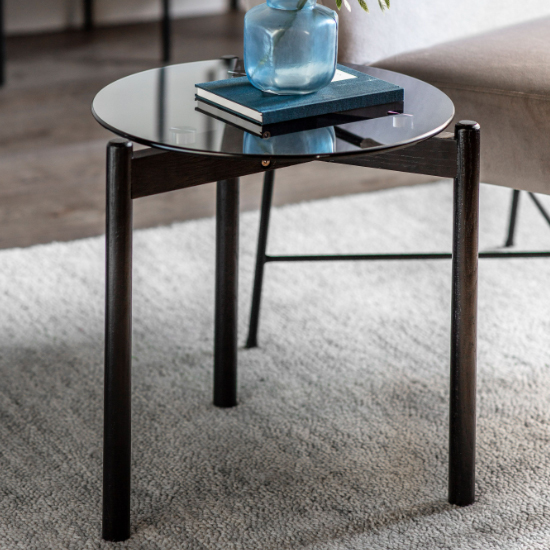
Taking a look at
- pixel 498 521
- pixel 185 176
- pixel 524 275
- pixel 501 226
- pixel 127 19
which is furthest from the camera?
pixel 127 19

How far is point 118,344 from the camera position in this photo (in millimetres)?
842

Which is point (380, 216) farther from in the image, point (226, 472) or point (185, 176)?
point (185, 176)

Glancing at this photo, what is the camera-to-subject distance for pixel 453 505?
3.14 feet

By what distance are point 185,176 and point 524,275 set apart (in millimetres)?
907

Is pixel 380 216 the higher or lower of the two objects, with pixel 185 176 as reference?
lower

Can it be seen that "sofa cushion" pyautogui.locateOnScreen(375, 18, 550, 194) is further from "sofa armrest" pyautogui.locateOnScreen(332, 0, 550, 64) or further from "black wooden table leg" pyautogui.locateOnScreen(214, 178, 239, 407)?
"black wooden table leg" pyautogui.locateOnScreen(214, 178, 239, 407)

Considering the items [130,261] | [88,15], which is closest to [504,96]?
[130,261]

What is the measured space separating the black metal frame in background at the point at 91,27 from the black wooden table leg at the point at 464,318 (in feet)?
6.96

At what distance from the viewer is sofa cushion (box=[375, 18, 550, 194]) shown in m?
1.03

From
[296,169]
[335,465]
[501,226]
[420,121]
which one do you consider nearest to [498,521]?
[335,465]

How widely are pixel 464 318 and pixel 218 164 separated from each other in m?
0.31

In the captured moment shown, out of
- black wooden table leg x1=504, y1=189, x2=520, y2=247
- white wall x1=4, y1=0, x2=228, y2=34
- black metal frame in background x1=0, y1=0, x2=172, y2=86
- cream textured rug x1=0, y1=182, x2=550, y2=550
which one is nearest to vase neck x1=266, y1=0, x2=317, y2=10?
cream textured rug x1=0, y1=182, x2=550, y2=550

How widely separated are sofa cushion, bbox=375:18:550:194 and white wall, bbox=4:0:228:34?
2.56 metres

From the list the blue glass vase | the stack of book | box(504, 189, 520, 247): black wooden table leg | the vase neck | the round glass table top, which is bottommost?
box(504, 189, 520, 247): black wooden table leg
